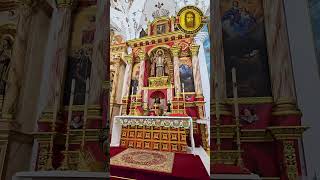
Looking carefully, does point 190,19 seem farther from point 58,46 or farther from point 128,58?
point 58,46

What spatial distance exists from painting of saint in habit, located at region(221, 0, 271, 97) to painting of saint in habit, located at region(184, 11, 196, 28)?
0.36 m

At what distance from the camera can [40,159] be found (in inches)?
136

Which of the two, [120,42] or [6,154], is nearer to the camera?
[6,154]

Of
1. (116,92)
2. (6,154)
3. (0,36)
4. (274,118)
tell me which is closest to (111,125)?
(116,92)

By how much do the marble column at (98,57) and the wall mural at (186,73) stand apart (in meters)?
1.00

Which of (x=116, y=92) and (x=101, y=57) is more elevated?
(x=101, y=57)

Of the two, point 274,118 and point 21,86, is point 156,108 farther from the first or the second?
point 21,86

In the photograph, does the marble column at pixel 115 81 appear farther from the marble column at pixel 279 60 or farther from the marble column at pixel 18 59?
the marble column at pixel 279 60

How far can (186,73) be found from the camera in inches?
148

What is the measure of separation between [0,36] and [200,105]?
3.01m

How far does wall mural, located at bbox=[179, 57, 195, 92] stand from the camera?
12.1ft

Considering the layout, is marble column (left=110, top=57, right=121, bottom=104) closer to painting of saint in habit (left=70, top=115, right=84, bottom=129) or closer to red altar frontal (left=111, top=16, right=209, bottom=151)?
red altar frontal (left=111, top=16, right=209, bottom=151)

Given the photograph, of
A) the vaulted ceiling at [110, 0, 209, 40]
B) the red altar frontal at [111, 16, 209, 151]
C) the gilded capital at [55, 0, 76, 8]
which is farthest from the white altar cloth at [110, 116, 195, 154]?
the gilded capital at [55, 0, 76, 8]

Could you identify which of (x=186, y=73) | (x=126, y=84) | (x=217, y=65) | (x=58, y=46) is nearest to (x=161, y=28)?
(x=186, y=73)
